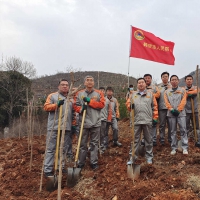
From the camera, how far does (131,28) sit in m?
6.10

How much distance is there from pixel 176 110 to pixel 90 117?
2.04 m

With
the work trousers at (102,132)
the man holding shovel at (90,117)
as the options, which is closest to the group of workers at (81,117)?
the man holding shovel at (90,117)

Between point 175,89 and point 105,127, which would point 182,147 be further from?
point 105,127

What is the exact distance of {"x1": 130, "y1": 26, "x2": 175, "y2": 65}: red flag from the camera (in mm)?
6141

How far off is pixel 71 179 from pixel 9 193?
1.13 meters

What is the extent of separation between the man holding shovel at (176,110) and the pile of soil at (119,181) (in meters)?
0.33

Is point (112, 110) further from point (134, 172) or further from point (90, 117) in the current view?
point (134, 172)

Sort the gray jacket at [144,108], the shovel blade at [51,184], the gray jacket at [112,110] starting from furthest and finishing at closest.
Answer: the gray jacket at [112,110]
the gray jacket at [144,108]
the shovel blade at [51,184]

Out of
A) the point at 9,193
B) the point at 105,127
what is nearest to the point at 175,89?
the point at 105,127

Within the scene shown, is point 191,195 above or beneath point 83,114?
beneath

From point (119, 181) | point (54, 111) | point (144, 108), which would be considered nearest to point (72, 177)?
point (119, 181)

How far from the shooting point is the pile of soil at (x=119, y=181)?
3.41 meters

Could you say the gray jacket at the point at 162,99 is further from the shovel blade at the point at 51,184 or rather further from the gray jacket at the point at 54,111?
the shovel blade at the point at 51,184

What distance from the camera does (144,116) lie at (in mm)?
4852
